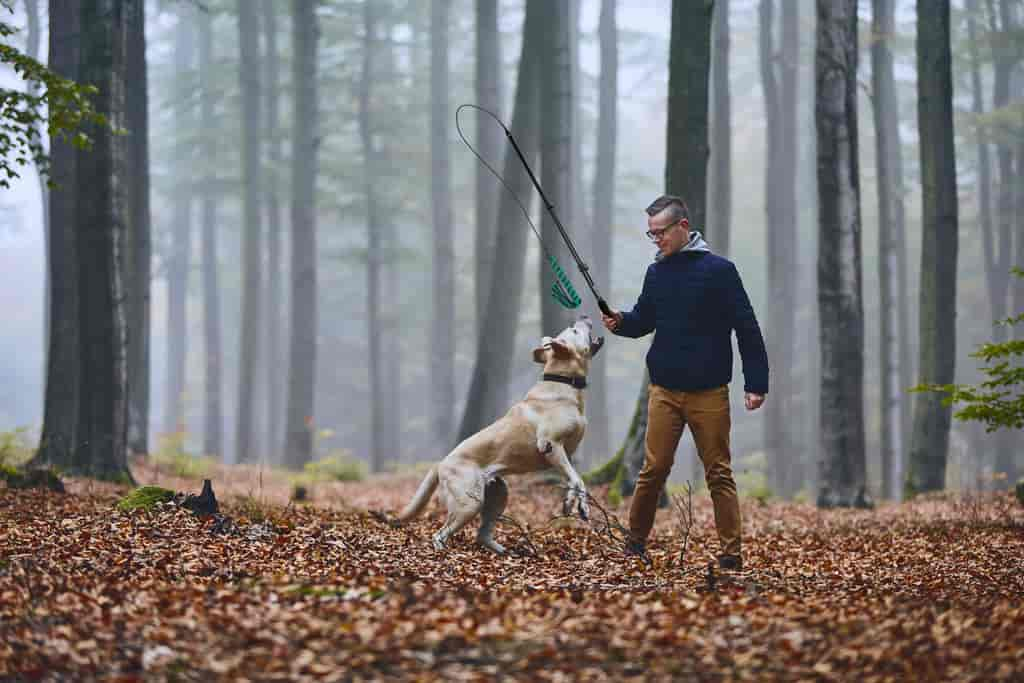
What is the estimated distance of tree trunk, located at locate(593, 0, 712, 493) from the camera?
1317 cm

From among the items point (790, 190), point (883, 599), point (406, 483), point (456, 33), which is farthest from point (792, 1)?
point (883, 599)

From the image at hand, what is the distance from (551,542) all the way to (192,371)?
178ft

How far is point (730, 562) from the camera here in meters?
7.39

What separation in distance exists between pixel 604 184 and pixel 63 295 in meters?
18.8

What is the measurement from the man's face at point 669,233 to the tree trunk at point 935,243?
1010cm

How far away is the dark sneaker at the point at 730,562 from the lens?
24.2ft

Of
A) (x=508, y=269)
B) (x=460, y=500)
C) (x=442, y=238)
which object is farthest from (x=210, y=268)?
(x=460, y=500)

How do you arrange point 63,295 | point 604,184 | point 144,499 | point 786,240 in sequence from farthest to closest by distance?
1. point 604,184
2. point 786,240
3. point 63,295
4. point 144,499

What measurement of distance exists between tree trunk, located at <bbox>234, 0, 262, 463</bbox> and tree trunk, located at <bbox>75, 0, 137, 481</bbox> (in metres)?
15.6

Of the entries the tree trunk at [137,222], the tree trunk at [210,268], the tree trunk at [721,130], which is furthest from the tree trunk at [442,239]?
the tree trunk at [137,222]

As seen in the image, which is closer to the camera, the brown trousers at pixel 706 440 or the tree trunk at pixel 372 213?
the brown trousers at pixel 706 440

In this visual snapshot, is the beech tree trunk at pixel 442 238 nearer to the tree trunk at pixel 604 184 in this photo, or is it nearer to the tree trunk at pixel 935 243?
the tree trunk at pixel 604 184

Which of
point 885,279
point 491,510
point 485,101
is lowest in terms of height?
point 491,510

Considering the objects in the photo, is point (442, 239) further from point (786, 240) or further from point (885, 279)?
point (885, 279)
